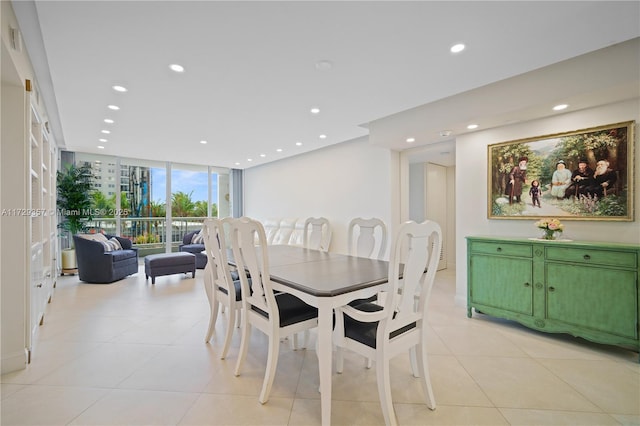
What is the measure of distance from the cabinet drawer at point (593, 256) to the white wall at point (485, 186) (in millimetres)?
348

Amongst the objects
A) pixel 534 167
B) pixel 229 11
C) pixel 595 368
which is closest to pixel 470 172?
pixel 534 167

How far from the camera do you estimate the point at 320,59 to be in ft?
7.81

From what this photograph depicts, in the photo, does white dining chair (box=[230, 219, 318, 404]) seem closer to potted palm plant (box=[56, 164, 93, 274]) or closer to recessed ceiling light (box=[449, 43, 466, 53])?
recessed ceiling light (box=[449, 43, 466, 53])

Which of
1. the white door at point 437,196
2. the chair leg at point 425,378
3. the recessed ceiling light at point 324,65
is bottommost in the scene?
the chair leg at point 425,378

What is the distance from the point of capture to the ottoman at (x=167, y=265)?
190 inches

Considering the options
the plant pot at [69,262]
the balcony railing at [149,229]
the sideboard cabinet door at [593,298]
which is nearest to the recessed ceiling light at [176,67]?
the sideboard cabinet door at [593,298]

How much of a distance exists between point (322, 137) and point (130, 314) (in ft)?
12.2

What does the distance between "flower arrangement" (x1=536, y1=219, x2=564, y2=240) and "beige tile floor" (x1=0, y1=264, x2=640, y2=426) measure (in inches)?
38.9

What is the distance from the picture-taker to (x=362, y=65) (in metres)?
2.47

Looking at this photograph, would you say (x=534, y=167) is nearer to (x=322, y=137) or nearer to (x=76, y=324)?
(x=322, y=137)

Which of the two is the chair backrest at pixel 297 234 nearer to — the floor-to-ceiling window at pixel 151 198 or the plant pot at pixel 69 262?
the floor-to-ceiling window at pixel 151 198

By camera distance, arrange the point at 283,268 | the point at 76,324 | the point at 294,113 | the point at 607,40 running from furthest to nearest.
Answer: the point at 294,113 < the point at 76,324 < the point at 283,268 < the point at 607,40

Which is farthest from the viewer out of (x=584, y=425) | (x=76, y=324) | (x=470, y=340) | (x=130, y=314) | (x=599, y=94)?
(x=130, y=314)

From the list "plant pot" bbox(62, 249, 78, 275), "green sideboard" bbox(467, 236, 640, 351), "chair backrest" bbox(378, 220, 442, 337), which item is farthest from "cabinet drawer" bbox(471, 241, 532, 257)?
"plant pot" bbox(62, 249, 78, 275)
